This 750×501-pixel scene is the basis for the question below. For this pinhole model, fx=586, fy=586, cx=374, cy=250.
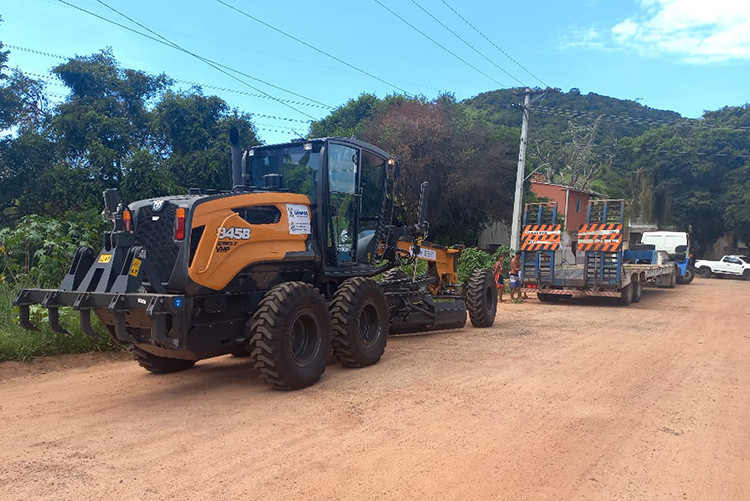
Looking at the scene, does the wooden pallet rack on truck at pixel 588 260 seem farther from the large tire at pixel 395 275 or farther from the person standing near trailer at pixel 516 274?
the large tire at pixel 395 275

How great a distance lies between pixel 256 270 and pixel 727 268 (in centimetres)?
3598

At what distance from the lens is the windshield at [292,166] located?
7.24 metres

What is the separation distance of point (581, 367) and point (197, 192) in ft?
17.6

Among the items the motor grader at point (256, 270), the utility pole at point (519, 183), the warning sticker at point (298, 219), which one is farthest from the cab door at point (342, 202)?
the utility pole at point (519, 183)

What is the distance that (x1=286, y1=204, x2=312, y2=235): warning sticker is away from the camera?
6.71 meters

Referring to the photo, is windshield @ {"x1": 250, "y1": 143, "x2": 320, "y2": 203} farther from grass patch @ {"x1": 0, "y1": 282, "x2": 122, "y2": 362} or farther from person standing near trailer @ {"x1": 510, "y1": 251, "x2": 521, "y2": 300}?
person standing near trailer @ {"x1": 510, "y1": 251, "x2": 521, "y2": 300}

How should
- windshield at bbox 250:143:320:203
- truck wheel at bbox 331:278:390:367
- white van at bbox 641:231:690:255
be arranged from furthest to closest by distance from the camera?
white van at bbox 641:231:690:255
windshield at bbox 250:143:320:203
truck wheel at bbox 331:278:390:367

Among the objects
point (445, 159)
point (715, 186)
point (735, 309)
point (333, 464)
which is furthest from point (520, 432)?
point (715, 186)

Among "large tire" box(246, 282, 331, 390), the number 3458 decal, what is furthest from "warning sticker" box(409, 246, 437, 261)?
the number 3458 decal

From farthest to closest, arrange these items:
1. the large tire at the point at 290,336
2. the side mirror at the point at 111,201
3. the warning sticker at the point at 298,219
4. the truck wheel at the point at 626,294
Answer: the truck wheel at the point at 626,294 < the warning sticker at the point at 298,219 < the large tire at the point at 290,336 < the side mirror at the point at 111,201

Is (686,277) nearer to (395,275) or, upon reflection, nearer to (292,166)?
(395,275)

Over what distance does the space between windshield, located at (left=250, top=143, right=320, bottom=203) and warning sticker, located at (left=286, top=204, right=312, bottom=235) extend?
0.28 metres

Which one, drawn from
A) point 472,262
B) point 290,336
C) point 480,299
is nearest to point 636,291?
point 472,262

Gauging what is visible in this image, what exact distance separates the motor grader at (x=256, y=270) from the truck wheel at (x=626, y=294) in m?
11.0
